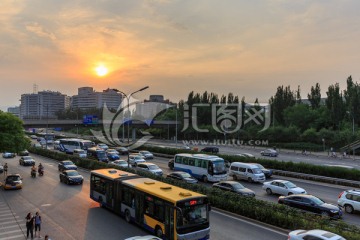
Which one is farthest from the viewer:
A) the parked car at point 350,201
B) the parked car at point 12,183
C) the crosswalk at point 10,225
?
the parked car at point 12,183

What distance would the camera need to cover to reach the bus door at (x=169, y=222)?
585 inches

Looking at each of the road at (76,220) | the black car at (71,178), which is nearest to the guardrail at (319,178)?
the road at (76,220)

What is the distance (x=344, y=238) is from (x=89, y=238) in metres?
12.0

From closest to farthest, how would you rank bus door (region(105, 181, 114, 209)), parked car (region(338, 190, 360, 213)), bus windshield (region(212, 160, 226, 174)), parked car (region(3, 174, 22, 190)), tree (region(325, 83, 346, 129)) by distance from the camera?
bus door (region(105, 181, 114, 209)), parked car (region(338, 190, 360, 213)), parked car (region(3, 174, 22, 190)), bus windshield (region(212, 160, 226, 174)), tree (region(325, 83, 346, 129))

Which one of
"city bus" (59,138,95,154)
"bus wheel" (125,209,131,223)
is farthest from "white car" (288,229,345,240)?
Answer: "city bus" (59,138,95,154)

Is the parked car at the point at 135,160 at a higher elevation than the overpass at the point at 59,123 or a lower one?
lower

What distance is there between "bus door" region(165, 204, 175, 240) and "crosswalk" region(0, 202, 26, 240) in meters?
7.98

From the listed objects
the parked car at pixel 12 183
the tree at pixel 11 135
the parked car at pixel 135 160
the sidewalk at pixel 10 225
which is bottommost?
the sidewalk at pixel 10 225

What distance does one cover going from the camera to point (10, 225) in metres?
19.3

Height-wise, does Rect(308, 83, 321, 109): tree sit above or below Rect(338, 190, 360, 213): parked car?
above

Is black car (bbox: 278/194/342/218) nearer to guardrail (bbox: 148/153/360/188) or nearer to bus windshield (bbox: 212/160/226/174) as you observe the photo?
bus windshield (bbox: 212/160/226/174)

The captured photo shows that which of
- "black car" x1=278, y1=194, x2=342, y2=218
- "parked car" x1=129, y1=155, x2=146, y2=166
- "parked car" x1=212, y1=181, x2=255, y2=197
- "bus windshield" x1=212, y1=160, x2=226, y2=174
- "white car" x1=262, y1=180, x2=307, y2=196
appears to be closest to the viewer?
"black car" x1=278, y1=194, x2=342, y2=218

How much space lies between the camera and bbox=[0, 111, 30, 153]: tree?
35156 millimetres

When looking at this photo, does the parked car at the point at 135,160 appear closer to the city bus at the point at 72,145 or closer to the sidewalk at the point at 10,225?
the sidewalk at the point at 10,225
